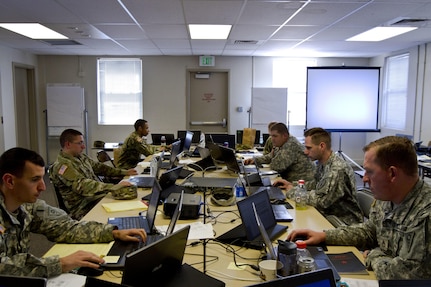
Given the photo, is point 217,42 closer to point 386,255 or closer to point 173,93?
point 173,93

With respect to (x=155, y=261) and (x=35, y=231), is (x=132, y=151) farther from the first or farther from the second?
(x=155, y=261)

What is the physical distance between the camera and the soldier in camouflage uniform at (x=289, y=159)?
4.21 metres

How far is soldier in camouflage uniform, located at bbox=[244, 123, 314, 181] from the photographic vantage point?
4215 mm

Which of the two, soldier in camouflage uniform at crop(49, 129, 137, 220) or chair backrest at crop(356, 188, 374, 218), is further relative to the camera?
soldier in camouflage uniform at crop(49, 129, 137, 220)

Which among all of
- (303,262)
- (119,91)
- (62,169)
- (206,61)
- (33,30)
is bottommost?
(303,262)

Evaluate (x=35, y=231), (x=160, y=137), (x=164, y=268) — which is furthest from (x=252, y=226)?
(x=160, y=137)

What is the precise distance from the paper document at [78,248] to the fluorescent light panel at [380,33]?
16.0 ft

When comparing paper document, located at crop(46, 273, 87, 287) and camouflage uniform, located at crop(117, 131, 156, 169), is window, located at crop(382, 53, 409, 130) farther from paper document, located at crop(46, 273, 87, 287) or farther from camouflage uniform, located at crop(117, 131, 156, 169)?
paper document, located at crop(46, 273, 87, 287)

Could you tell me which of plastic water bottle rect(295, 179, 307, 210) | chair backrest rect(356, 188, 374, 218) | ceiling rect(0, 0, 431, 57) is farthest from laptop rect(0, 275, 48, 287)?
ceiling rect(0, 0, 431, 57)

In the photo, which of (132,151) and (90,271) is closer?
(90,271)

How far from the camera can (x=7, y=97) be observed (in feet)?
22.9

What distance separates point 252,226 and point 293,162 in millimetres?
2405

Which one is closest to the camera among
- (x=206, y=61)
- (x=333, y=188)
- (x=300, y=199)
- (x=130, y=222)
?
(x=130, y=222)

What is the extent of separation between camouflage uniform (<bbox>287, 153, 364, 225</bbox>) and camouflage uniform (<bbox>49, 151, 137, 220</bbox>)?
1484 mm
